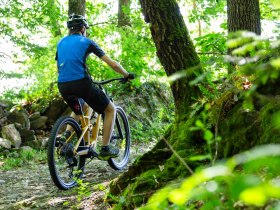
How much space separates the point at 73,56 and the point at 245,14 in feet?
8.65

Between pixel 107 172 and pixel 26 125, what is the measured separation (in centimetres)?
589

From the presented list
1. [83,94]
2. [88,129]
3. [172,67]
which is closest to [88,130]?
[88,129]

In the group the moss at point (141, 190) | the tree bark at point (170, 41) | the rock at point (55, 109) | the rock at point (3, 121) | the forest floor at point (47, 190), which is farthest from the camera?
the rock at point (55, 109)

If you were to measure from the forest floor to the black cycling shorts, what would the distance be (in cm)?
107

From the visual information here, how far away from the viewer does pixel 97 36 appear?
12898 millimetres

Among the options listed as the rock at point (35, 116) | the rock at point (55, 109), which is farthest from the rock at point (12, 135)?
the rock at point (55, 109)

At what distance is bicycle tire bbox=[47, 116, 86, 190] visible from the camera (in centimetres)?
529

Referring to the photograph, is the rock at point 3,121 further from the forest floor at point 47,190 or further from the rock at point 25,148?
the forest floor at point 47,190

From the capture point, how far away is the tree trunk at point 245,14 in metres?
6.06

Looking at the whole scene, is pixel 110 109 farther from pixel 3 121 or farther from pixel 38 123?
pixel 3 121

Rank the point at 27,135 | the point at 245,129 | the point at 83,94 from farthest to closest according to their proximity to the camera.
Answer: the point at 27,135
the point at 83,94
the point at 245,129

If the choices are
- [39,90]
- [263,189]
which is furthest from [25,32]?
[263,189]

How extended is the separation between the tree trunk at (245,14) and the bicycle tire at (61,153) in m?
2.80

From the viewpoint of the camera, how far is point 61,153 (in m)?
5.48
